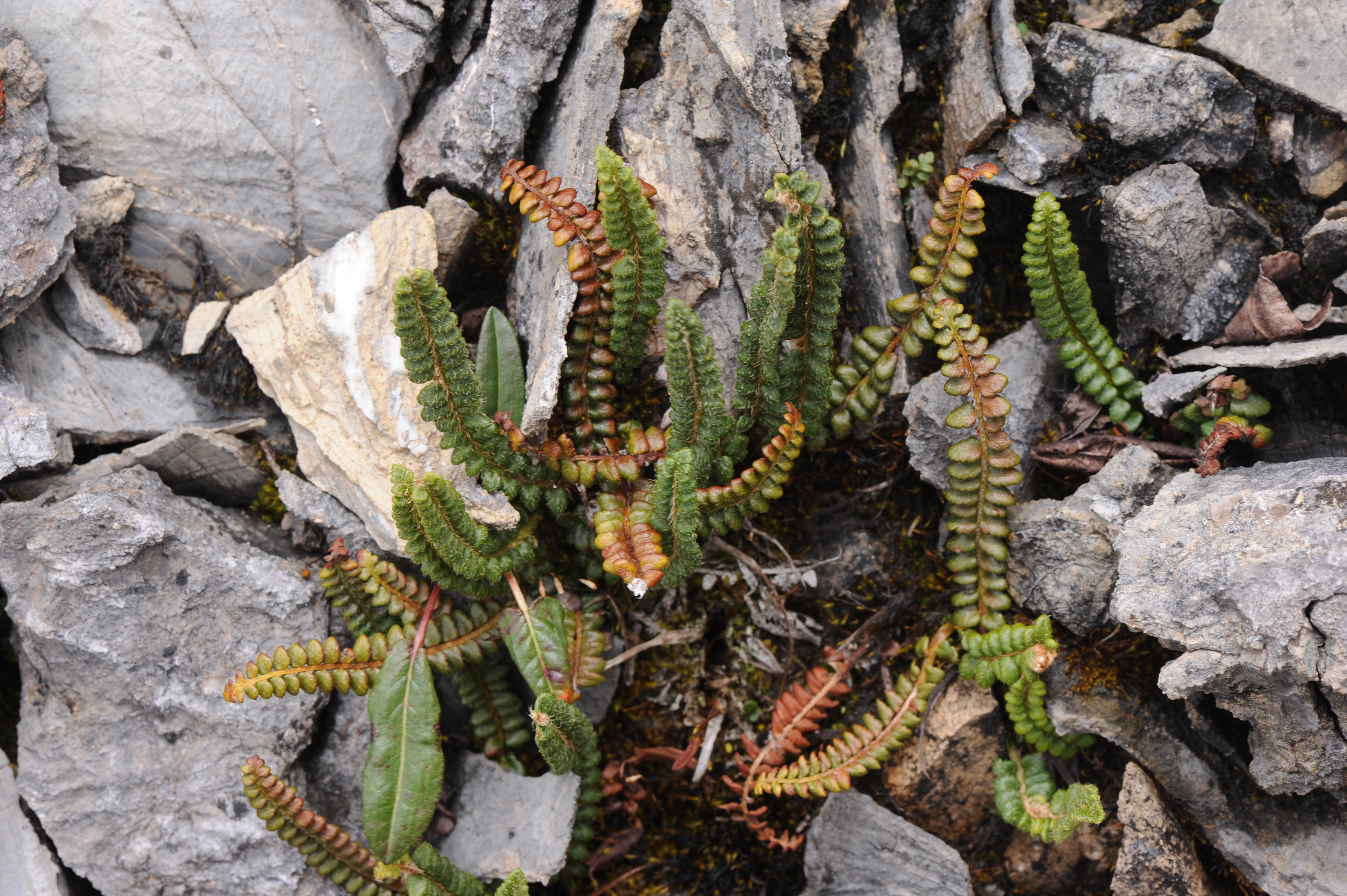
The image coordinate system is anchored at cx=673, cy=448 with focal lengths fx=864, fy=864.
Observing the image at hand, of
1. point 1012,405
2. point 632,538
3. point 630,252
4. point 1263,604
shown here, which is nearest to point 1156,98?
Result: point 1012,405

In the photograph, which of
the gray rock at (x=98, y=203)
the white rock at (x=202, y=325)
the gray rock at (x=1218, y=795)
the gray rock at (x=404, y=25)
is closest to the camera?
the gray rock at (x=1218, y=795)

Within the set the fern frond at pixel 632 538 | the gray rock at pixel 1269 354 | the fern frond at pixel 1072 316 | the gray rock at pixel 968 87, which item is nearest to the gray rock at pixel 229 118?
the fern frond at pixel 632 538

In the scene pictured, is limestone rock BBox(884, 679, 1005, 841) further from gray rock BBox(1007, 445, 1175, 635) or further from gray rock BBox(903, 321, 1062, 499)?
gray rock BBox(903, 321, 1062, 499)

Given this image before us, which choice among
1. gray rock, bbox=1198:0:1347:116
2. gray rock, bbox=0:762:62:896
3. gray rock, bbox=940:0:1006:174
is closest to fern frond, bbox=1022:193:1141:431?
gray rock, bbox=940:0:1006:174

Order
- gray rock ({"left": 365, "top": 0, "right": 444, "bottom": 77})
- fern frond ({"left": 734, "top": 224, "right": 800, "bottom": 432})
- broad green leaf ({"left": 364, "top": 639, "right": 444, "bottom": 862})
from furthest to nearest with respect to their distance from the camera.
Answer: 1. gray rock ({"left": 365, "top": 0, "right": 444, "bottom": 77})
2. broad green leaf ({"left": 364, "top": 639, "right": 444, "bottom": 862})
3. fern frond ({"left": 734, "top": 224, "right": 800, "bottom": 432})

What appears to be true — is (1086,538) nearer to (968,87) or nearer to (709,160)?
(968,87)

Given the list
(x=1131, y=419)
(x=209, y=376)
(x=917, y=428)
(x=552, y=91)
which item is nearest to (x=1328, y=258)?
(x=1131, y=419)

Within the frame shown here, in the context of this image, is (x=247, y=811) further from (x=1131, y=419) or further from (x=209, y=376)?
(x=1131, y=419)

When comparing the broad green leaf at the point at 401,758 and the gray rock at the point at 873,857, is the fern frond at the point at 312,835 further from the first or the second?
the gray rock at the point at 873,857
